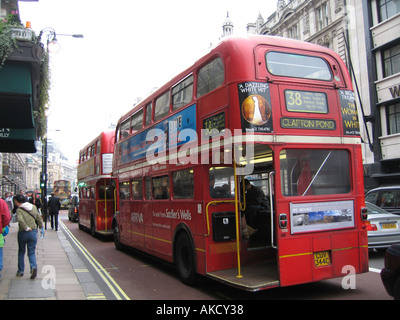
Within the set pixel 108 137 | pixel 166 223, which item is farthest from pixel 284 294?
pixel 108 137

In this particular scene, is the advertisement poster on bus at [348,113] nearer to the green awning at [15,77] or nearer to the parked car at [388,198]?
the parked car at [388,198]

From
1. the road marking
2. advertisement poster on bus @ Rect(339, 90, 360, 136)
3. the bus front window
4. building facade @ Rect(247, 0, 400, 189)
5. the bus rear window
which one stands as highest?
building facade @ Rect(247, 0, 400, 189)

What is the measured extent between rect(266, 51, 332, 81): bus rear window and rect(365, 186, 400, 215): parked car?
5779mm

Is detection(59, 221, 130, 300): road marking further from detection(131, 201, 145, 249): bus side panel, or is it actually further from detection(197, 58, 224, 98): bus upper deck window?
detection(197, 58, 224, 98): bus upper deck window

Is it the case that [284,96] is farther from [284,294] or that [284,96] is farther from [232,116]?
[284,294]

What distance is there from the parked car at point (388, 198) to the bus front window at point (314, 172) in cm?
513

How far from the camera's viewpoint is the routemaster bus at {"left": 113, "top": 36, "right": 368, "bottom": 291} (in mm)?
5820

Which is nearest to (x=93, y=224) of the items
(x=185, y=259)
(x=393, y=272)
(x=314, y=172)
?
(x=185, y=259)

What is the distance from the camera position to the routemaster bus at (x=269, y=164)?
5820mm

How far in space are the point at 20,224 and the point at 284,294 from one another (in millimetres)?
5226

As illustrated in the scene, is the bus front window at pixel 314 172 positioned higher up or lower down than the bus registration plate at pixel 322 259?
higher up

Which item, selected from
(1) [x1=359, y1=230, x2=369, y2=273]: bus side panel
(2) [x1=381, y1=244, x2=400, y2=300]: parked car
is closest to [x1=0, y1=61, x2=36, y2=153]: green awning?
(1) [x1=359, y1=230, x2=369, y2=273]: bus side panel

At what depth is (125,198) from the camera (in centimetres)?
1197

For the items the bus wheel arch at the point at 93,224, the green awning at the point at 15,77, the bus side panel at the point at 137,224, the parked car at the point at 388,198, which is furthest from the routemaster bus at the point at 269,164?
the bus wheel arch at the point at 93,224
